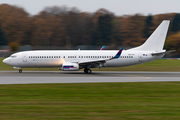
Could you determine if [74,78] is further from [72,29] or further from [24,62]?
[72,29]

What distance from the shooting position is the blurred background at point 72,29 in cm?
8606

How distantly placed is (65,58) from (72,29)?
63.0m

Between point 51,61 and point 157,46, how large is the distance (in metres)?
13.5

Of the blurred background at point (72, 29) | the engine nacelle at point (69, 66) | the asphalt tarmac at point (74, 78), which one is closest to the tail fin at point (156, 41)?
the asphalt tarmac at point (74, 78)

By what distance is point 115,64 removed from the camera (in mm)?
31172

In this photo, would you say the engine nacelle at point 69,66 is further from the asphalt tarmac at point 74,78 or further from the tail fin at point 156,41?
the tail fin at point 156,41
